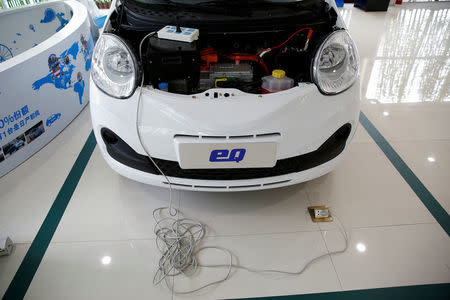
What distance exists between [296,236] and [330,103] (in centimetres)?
67

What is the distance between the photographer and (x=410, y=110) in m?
2.67

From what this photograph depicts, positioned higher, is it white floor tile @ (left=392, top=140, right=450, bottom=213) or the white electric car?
Answer: the white electric car

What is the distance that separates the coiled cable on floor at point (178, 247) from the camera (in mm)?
1397

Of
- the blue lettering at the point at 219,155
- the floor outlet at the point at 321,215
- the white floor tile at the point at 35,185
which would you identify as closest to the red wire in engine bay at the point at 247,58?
the blue lettering at the point at 219,155

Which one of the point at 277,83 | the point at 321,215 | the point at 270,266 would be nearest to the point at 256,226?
the point at 270,266

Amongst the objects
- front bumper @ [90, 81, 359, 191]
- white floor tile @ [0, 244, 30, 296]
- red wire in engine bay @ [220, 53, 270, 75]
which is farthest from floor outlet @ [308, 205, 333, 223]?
white floor tile @ [0, 244, 30, 296]

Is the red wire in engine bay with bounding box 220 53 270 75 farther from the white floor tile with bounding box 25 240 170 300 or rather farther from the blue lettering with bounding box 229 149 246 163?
the white floor tile with bounding box 25 240 170 300

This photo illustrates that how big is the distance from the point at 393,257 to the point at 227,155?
0.92 meters

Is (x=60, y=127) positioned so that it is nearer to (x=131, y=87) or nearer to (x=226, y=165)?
(x=131, y=87)

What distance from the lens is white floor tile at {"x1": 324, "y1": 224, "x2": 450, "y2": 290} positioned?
1380 millimetres

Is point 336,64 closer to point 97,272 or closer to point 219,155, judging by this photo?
point 219,155

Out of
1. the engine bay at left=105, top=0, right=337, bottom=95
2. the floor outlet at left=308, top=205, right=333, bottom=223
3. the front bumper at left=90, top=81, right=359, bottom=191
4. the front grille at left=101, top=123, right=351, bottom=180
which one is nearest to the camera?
→ the front bumper at left=90, top=81, right=359, bottom=191

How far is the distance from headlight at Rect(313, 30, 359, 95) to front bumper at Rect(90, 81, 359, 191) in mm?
53

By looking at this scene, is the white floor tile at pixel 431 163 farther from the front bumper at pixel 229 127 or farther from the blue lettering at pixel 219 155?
the blue lettering at pixel 219 155
